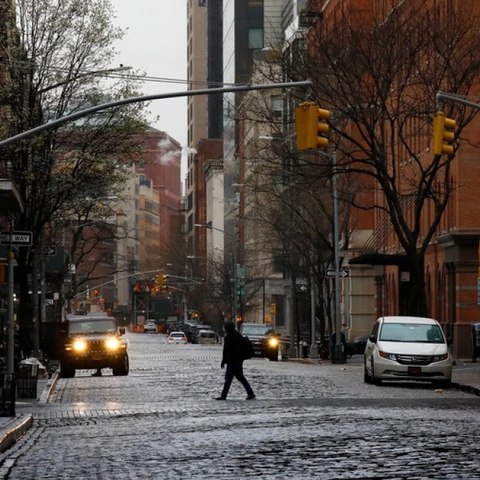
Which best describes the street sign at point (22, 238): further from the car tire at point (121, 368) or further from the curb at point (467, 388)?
the car tire at point (121, 368)

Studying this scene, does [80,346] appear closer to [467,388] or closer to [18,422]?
[467,388]

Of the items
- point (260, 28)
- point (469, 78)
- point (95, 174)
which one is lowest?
point (95, 174)

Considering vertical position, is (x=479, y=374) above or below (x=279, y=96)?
below

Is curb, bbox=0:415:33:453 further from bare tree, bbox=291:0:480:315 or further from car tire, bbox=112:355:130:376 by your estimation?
bare tree, bbox=291:0:480:315

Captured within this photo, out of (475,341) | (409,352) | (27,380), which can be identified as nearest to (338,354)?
(475,341)

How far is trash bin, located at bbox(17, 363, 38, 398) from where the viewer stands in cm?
3353

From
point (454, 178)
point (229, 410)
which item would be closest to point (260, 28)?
point (454, 178)

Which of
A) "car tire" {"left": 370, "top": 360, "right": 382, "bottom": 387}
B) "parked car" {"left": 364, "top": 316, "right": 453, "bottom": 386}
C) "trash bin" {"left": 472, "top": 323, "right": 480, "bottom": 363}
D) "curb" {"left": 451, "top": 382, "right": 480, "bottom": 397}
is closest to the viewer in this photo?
"curb" {"left": 451, "top": 382, "right": 480, "bottom": 397}

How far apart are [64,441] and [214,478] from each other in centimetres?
659

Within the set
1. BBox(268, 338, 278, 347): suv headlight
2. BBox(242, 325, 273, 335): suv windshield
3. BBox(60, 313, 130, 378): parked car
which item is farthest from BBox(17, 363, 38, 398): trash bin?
BBox(242, 325, 273, 335): suv windshield

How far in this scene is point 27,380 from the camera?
111ft

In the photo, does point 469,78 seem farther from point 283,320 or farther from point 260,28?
point 260,28

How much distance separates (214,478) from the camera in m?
15.6

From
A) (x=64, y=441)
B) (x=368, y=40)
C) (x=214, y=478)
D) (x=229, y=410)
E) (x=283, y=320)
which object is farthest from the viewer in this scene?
(x=283, y=320)
